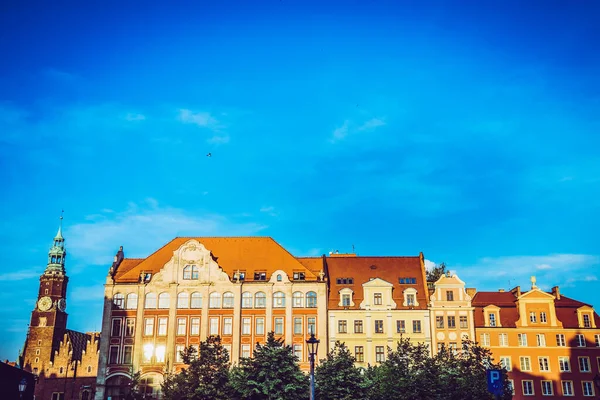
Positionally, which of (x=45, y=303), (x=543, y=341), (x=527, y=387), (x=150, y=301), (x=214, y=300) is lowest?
(x=527, y=387)

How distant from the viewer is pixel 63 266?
13988cm

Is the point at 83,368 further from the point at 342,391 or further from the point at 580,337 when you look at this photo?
the point at 580,337

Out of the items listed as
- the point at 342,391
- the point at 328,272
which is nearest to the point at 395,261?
the point at 328,272

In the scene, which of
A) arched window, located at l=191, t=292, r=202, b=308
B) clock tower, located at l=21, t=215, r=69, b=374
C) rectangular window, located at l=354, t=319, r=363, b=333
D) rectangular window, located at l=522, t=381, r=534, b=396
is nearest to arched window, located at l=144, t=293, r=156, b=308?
arched window, located at l=191, t=292, r=202, b=308

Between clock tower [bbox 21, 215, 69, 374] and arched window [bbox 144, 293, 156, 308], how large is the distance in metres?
59.3

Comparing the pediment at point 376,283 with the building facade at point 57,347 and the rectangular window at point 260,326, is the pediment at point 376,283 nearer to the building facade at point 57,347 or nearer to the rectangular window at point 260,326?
the rectangular window at point 260,326

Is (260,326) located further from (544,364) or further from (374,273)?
(544,364)

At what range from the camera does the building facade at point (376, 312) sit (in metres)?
70.2

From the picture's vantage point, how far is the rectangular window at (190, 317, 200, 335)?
71125 millimetres

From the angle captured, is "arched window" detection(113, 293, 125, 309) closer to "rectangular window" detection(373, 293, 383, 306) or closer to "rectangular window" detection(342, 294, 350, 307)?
"rectangular window" detection(342, 294, 350, 307)

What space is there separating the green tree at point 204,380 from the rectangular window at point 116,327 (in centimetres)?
1828

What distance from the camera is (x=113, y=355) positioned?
7019cm

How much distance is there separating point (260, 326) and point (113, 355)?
17257 millimetres

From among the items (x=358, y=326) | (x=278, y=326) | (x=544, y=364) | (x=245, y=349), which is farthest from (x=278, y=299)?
(x=544, y=364)
